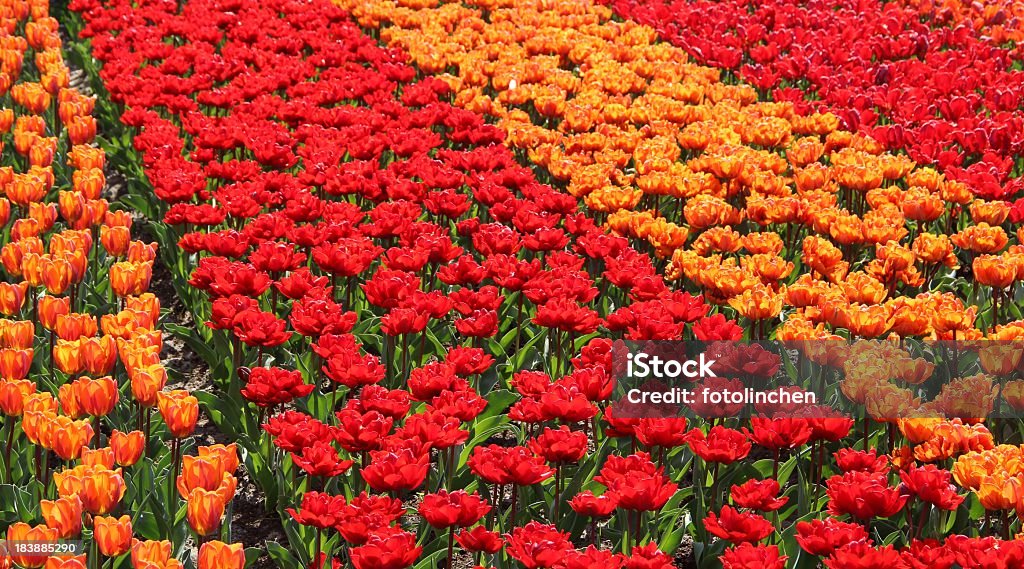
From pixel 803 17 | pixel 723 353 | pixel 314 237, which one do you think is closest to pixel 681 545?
pixel 723 353

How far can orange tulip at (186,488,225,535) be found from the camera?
11.7 ft

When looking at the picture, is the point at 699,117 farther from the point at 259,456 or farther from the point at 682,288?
the point at 259,456

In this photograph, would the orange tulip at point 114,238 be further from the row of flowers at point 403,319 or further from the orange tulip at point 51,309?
the orange tulip at point 51,309

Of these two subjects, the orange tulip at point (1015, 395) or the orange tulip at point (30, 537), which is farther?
the orange tulip at point (1015, 395)

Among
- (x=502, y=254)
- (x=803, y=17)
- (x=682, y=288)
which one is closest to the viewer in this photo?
(x=502, y=254)

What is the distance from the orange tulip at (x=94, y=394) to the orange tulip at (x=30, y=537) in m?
0.71

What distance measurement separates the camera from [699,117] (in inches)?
311

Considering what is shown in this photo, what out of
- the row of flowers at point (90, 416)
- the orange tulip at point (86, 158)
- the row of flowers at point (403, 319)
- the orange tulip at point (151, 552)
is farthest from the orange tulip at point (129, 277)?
the orange tulip at point (151, 552)

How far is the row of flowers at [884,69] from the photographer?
23.3ft

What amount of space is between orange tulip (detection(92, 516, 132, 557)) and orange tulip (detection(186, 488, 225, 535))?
0.19 metres

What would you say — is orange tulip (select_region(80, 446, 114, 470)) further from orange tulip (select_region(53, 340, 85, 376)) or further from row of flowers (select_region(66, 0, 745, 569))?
orange tulip (select_region(53, 340, 85, 376))

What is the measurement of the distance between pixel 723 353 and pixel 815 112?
3.57 meters

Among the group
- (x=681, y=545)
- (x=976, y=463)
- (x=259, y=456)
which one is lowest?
(x=681, y=545)

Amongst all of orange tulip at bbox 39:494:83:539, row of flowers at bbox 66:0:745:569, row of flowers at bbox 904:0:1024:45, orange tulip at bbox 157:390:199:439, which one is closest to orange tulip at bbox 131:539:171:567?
orange tulip at bbox 39:494:83:539
